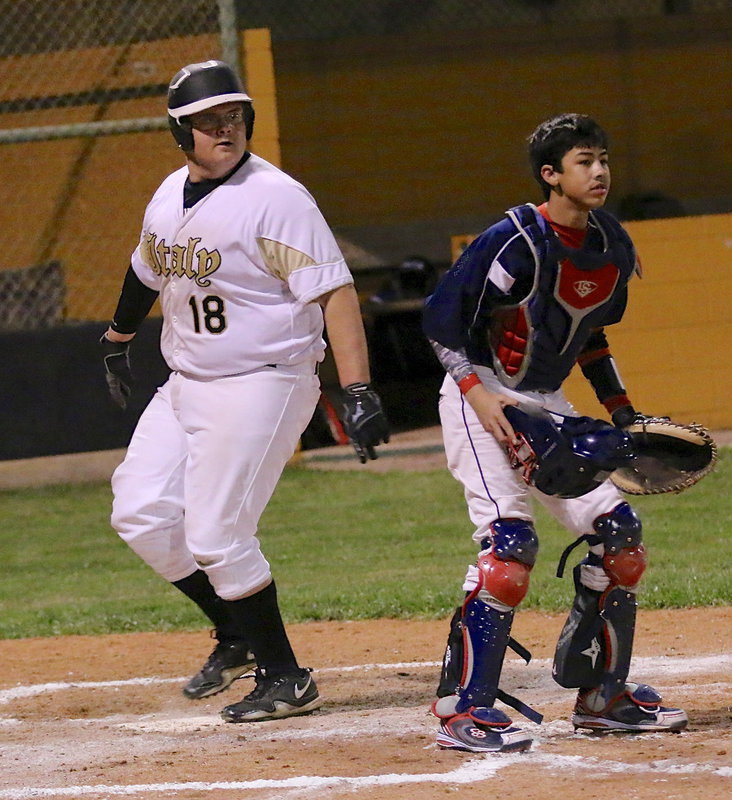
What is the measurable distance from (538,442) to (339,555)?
4.40 meters

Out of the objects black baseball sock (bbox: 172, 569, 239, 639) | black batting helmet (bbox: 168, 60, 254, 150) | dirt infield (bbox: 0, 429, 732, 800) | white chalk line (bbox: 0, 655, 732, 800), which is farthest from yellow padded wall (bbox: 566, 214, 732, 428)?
black batting helmet (bbox: 168, 60, 254, 150)

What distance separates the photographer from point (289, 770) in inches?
153

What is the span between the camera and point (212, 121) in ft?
14.8

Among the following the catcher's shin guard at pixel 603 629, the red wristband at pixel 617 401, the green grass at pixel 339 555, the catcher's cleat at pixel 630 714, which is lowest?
the green grass at pixel 339 555

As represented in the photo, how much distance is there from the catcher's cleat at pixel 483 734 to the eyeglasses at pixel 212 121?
75.1 inches

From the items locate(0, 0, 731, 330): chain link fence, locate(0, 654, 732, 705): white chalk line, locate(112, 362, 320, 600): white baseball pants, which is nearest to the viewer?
locate(112, 362, 320, 600): white baseball pants

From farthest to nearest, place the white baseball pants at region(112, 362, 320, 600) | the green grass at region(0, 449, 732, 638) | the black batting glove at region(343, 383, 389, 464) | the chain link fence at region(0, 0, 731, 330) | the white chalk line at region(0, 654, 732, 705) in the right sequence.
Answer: the chain link fence at region(0, 0, 731, 330), the green grass at region(0, 449, 732, 638), the white chalk line at region(0, 654, 732, 705), the white baseball pants at region(112, 362, 320, 600), the black batting glove at region(343, 383, 389, 464)

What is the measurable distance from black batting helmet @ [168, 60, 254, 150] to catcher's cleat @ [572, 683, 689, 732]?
205 cm

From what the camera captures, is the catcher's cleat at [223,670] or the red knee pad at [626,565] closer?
the red knee pad at [626,565]

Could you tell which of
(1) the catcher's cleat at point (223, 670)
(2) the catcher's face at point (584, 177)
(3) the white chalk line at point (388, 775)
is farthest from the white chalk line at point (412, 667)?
(2) the catcher's face at point (584, 177)

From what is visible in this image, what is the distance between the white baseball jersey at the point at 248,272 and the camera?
442 centimetres

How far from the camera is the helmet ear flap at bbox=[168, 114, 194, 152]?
452 centimetres

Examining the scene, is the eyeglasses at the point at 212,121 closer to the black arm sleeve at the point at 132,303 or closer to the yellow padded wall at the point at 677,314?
the black arm sleeve at the point at 132,303

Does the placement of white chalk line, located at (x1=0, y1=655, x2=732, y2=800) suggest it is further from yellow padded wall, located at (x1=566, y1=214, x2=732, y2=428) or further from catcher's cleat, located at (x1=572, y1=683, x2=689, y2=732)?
yellow padded wall, located at (x1=566, y1=214, x2=732, y2=428)
